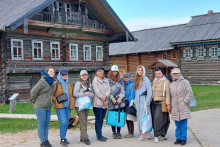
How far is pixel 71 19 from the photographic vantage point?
1952 cm

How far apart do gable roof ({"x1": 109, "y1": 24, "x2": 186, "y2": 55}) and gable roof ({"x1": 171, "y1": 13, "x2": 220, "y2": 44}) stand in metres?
1.22

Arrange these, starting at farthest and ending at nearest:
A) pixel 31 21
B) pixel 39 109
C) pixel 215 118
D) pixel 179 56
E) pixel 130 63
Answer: pixel 130 63 < pixel 179 56 < pixel 31 21 < pixel 215 118 < pixel 39 109

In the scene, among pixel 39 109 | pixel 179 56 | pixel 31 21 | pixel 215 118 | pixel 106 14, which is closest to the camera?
pixel 39 109

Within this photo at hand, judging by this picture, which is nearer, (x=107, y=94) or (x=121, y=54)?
(x=107, y=94)

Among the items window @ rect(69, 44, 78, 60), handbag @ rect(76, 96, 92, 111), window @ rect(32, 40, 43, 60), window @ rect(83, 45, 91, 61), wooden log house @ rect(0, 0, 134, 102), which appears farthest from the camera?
window @ rect(83, 45, 91, 61)

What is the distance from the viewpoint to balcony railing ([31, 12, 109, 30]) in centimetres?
1833

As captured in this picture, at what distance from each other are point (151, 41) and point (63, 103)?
27215 millimetres

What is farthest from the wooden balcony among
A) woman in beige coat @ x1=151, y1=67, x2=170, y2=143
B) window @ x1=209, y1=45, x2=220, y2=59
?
woman in beige coat @ x1=151, y1=67, x2=170, y2=143

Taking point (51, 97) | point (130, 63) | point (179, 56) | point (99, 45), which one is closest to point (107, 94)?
point (51, 97)

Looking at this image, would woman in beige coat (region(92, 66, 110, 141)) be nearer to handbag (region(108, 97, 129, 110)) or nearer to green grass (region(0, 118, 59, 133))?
handbag (region(108, 97, 129, 110))

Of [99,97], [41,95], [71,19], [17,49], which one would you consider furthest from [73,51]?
[41,95]

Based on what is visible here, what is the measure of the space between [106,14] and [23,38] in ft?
19.9

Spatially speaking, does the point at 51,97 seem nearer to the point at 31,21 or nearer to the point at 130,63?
the point at 31,21

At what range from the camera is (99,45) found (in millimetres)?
22828
